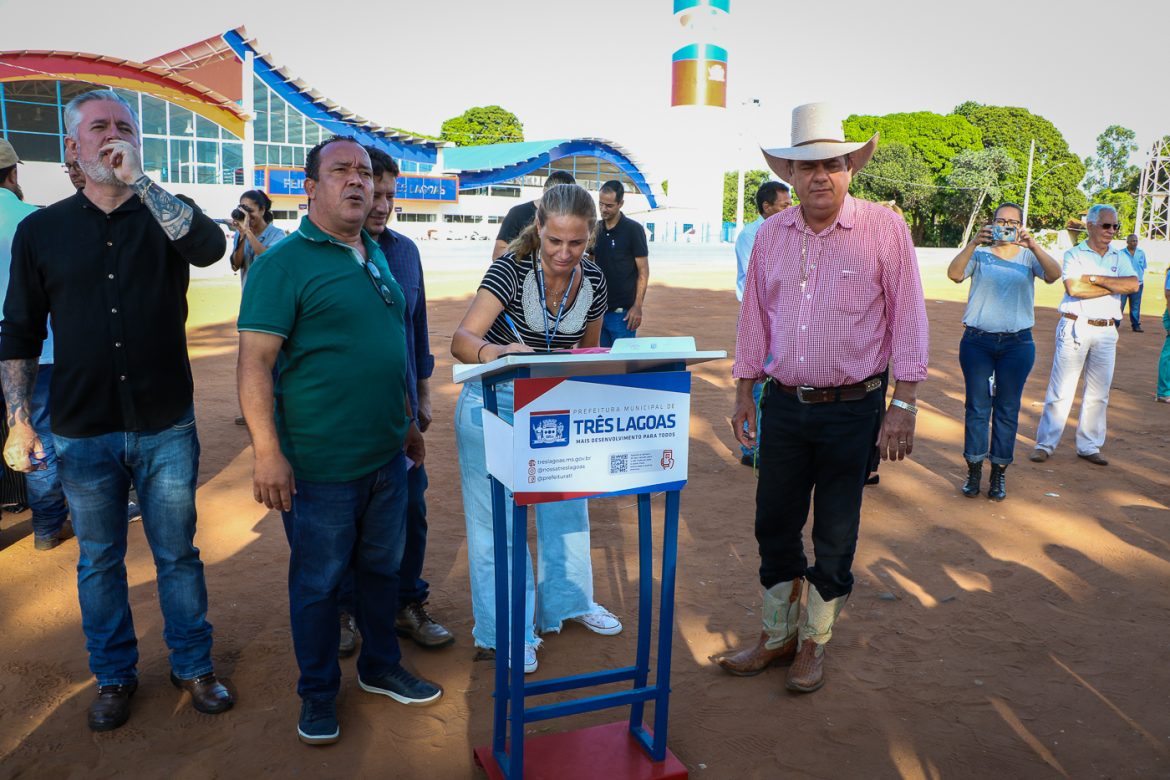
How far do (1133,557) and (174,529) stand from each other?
5.53m

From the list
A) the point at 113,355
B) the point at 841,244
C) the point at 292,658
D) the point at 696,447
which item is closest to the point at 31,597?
the point at 292,658

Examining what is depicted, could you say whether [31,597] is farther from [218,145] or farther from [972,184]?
[972,184]

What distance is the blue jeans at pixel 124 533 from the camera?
3.26 meters

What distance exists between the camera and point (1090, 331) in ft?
24.4

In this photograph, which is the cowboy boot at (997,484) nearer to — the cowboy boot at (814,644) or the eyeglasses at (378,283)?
the cowboy boot at (814,644)

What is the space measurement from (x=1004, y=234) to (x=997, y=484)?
1.90 metres

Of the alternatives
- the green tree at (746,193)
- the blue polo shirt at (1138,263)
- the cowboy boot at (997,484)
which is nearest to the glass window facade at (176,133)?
the blue polo shirt at (1138,263)

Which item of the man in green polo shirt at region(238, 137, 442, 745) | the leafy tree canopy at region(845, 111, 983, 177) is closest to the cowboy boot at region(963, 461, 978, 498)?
the man in green polo shirt at region(238, 137, 442, 745)

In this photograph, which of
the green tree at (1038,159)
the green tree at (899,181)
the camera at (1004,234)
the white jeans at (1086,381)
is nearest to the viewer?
the camera at (1004,234)

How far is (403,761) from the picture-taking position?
321 cm

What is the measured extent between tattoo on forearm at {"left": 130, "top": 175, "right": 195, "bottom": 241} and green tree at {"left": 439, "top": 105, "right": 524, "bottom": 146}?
85.9 meters

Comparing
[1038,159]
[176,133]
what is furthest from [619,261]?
[1038,159]

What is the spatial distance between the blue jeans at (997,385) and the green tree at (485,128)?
8341 centimetres

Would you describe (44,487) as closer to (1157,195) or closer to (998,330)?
(998,330)
